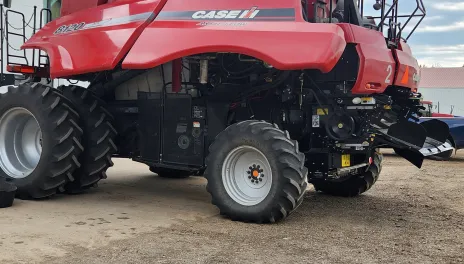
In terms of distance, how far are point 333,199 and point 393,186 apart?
205 centimetres

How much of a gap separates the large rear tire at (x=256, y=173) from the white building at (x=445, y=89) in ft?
92.1

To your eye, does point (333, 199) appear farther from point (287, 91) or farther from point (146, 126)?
point (146, 126)

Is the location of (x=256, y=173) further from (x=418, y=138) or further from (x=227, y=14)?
(x=418, y=138)

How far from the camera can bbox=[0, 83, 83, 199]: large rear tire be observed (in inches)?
256

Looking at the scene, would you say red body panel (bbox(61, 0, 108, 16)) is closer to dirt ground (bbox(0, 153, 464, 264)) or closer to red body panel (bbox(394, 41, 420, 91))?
dirt ground (bbox(0, 153, 464, 264))

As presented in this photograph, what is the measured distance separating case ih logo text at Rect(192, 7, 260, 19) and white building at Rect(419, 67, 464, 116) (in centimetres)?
2816

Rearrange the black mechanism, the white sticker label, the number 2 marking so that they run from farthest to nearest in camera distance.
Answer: the black mechanism → the white sticker label → the number 2 marking

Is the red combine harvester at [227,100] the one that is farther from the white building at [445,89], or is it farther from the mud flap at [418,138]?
the white building at [445,89]

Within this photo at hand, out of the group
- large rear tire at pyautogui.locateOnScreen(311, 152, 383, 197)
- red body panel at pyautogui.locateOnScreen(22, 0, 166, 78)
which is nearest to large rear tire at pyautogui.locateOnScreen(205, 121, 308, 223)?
red body panel at pyautogui.locateOnScreen(22, 0, 166, 78)

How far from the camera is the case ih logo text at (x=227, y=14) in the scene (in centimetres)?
557

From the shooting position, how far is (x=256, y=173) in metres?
→ 5.71

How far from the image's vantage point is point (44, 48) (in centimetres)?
705

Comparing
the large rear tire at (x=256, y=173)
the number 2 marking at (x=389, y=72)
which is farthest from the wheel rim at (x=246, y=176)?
the number 2 marking at (x=389, y=72)

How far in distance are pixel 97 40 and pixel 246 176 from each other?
2.48m
